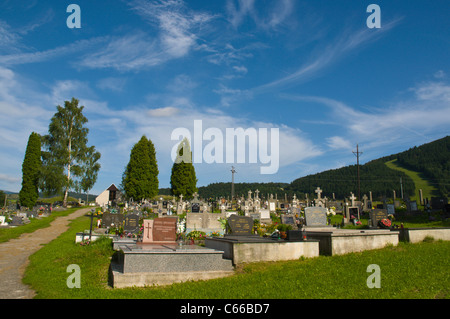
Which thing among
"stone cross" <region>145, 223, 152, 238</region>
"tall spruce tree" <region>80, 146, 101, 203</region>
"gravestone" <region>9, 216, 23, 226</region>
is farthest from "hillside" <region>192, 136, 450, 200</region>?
"stone cross" <region>145, 223, 152, 238</region>

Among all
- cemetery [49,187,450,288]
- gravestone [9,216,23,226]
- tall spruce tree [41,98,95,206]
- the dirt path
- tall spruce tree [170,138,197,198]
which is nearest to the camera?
the dirt path

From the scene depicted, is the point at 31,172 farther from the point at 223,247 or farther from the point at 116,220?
the point at 223,247

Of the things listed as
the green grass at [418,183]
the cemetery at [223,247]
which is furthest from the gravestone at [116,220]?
the green grass at [418,183]

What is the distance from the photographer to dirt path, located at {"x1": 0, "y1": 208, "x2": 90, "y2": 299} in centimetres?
731

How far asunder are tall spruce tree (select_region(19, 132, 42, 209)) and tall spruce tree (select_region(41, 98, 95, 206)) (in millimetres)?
1116

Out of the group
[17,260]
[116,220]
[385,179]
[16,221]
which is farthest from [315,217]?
[385,179]

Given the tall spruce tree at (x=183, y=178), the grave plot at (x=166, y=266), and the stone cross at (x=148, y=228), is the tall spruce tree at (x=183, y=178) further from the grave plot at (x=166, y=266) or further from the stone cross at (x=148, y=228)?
the grave plot at (x=166, y=266)

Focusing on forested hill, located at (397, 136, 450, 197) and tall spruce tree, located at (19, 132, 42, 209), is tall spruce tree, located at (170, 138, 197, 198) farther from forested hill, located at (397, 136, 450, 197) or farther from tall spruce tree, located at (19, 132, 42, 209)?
forested hill, located at (397, 136, 450, 197)

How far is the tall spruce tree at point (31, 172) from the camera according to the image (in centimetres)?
3641

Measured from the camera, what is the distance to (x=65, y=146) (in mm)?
37469

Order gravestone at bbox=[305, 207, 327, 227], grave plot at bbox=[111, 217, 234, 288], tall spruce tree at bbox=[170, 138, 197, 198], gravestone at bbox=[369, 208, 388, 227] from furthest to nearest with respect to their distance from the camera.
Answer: tall spruce tree at bbox=[170, 138, 197, 198], gravestone at bbox=[369, 208, 388, 227], gravestone at bbox=[305, 207, 327, 227], grave plot at bbox=[111, 217, 234, 288]
